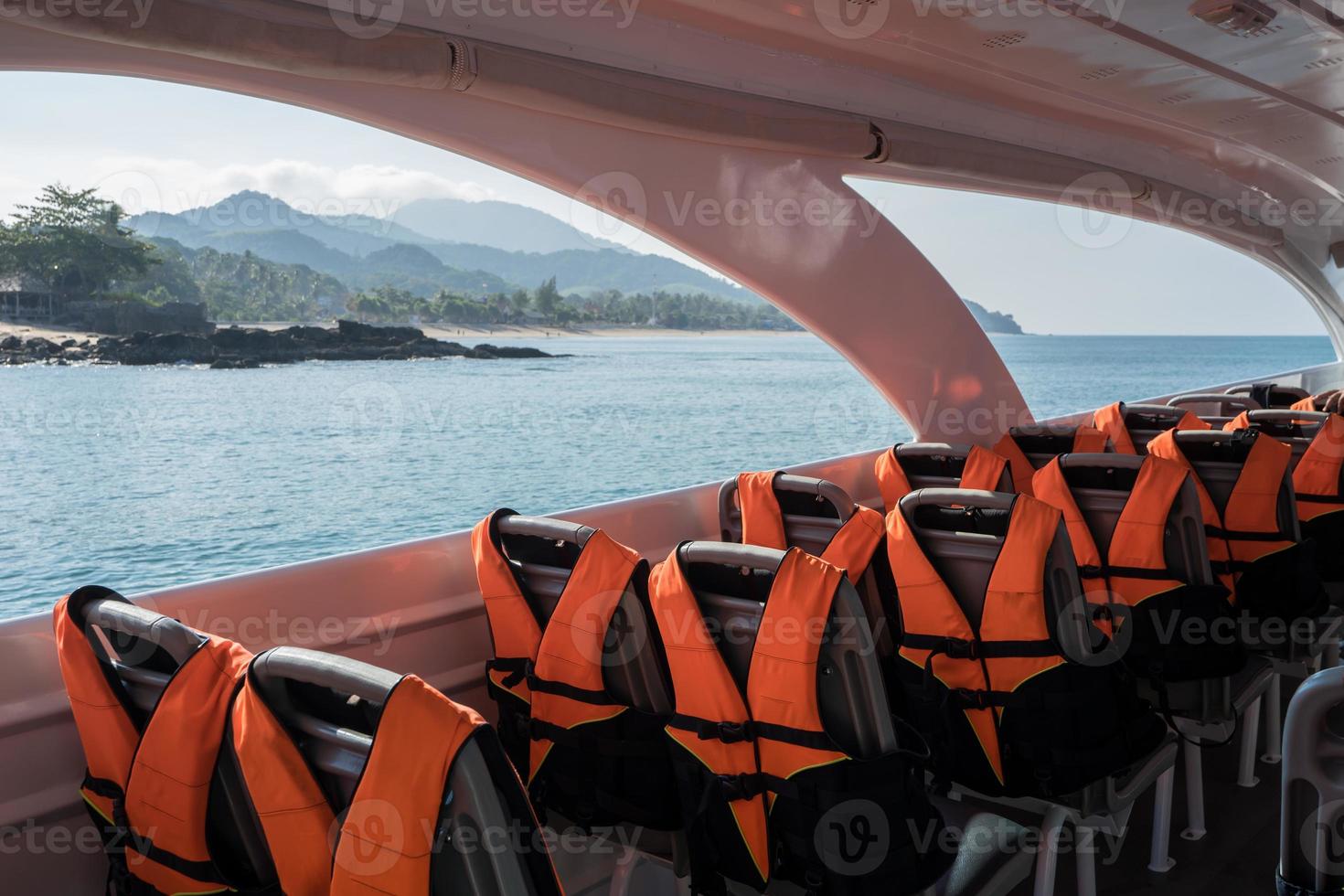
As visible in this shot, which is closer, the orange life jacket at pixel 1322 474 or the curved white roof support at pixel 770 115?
the curved white roof support at pixel 770 115

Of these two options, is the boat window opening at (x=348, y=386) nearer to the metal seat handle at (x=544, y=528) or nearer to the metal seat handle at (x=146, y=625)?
the metal seat handle at (x=544, y=528)

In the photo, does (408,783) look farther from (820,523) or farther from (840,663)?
(820,523)

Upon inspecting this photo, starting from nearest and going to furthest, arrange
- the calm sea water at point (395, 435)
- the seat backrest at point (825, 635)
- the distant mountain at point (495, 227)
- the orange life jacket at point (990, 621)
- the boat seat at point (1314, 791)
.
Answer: the boat seat at point (1314, 791) < the seat backrest at point (825, 635) < the orange life jacket at point (990, 621) < the calm sea water at point (395, 435) < the distant mountain at point (495, 227)

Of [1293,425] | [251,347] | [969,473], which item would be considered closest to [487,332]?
[251,347]

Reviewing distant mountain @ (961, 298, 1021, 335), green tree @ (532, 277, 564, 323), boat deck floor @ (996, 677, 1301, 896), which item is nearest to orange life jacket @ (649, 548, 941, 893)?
boat deck floor @ (996, 677, 1301, 896)

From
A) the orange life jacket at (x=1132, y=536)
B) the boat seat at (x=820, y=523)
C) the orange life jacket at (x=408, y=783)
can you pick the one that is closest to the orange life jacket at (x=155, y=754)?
the orange life jacket at (x=408, y=783)

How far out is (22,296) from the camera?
966 cm

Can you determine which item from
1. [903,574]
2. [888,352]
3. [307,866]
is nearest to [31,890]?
[307,866]

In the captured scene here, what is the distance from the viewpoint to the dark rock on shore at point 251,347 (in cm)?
1673

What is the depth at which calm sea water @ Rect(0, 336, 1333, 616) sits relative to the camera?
109ft

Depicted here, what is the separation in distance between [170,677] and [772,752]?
3.00ft

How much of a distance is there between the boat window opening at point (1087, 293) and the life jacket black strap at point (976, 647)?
209 ft

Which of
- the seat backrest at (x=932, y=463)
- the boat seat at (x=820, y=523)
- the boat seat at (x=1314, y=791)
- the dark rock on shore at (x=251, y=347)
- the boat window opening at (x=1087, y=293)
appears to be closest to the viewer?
the boat seat at (x=1314, y=791)

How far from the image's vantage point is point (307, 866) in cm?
103
